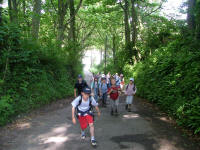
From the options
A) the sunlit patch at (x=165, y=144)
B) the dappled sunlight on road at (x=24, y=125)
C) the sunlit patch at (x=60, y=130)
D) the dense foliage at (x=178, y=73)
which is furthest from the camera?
the dappled sunlight on road at (x=24, y=125)

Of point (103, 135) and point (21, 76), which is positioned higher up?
point (21, 76)

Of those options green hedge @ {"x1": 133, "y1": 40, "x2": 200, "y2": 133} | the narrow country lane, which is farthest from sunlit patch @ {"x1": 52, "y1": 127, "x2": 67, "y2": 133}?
green hedge @ {"x1": 133, "y1": 40, "x2": 200, "y2": 133}

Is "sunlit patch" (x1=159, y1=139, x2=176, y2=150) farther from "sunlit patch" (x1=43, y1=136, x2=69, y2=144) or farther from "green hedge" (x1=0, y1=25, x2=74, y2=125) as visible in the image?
"green hedge" (x1=0, y1=25, x2=74, y2=125)

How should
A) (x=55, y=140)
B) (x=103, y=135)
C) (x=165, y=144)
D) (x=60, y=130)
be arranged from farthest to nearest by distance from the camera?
1. (x=60, y=130)
2. (x=103, y=135)
3. (x=55, y=140)
4. (x=165, y=144)

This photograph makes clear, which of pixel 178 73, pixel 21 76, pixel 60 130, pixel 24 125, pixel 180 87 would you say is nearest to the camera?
pixel 60 130

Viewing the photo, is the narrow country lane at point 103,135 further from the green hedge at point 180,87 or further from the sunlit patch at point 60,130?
the green hedge at point 180,87

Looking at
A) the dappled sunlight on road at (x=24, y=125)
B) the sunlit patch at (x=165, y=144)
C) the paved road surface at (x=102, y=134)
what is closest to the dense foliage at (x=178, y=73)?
the paved road surface at (x=102, y=134)

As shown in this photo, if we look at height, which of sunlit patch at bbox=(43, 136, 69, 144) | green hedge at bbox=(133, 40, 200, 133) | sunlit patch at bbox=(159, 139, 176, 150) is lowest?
sunlit patch at bbox=(159, 139, 176, 150)

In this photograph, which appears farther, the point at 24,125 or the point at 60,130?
the point at 24,125

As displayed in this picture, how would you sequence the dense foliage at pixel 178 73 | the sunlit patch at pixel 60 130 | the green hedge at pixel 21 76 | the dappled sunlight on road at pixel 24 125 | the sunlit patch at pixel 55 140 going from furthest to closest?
the green hedge at pixel 21 76, the dappled sunlight on road at pixel 24 125, the dense foliage at pixel 178 73, the sunlit patch at pixel 60 130, the sunlit patch at pixel 55 140

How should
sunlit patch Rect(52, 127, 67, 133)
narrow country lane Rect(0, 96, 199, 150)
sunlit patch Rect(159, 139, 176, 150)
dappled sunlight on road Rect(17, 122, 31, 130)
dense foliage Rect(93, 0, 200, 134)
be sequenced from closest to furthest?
sunlit patch Rect(159, 139, 176, 150), narrow country lane Rect(0, 96, 199, 150), sunlit patch Rect(52, 127, 67, 133), dense foliage Rect(93, 0, 200, 134), dappled sunlight on road Rect(17, 122, 31, 130)

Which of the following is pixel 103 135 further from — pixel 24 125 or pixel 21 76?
pixel 21 76

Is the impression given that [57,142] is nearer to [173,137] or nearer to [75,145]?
[75,145]

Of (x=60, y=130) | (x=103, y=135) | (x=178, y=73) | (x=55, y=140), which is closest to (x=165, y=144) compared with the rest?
(x=103, y=135)
